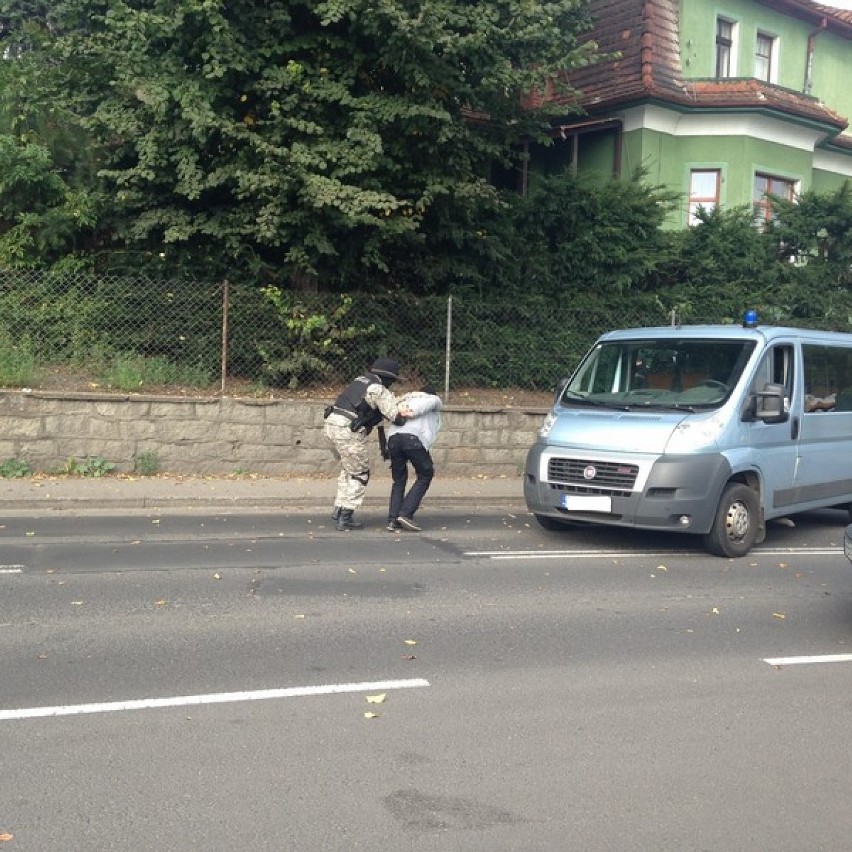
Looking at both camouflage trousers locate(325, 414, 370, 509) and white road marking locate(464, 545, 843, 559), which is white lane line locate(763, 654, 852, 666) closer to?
white road marking locate(464, 545, 843, 559)

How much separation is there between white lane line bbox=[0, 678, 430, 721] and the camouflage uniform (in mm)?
4709

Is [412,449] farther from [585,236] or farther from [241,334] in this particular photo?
A: [585,236]

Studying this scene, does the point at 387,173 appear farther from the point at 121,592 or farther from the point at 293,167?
the point at 121,592

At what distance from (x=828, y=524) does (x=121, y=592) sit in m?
8.07

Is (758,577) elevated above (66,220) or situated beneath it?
situated beneath

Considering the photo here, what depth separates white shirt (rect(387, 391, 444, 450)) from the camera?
994cm

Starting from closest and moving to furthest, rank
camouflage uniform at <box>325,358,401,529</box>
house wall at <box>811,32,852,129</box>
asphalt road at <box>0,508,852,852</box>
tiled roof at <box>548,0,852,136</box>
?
1. asphalt road at <box>0,508,852,852</box>
2. camouflage uniform at <box>325,358,401,529</box>
3. tiled roof at <box>548,0,852,136</box>
4. house wall at <box>811,32,852,129</box>

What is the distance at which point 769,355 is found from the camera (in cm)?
971

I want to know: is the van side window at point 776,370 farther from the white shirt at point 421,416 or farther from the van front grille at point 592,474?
the white shirt at point 421,416

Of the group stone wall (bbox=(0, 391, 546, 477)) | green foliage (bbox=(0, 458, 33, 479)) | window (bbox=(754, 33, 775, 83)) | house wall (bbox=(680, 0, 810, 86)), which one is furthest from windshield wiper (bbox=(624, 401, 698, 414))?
window (bbox=(754, 33, 775, 83))

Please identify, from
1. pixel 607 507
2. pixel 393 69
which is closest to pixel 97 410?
pixel 393 69

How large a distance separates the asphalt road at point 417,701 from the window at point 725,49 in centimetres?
1828

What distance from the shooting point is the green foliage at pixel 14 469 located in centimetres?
1248

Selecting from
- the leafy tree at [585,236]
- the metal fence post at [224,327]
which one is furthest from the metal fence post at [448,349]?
the metal fence post at [224,327]
